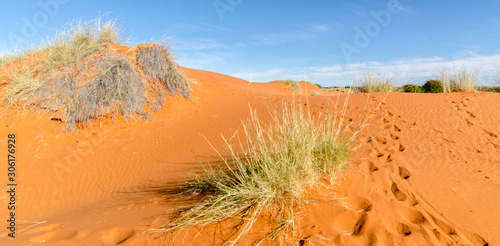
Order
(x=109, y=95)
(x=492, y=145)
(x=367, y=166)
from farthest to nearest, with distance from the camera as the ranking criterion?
1. (x=109, y=95)
2. (x=492, y=145)
3. (x=367, y=166)

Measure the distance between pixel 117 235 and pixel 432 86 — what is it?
47.6 feet

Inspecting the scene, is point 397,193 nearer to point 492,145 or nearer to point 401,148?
point 401,148

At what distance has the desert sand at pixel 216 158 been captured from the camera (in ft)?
9.60

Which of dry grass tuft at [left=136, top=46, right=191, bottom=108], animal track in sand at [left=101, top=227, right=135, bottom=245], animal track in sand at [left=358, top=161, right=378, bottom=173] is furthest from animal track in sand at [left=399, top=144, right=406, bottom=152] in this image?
dry grass tuft at [left=136, top=46, right=191, bottom=108]

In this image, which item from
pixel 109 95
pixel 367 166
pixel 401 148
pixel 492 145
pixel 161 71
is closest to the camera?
pixel 367 166

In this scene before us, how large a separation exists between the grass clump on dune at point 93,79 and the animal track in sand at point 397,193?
684cm

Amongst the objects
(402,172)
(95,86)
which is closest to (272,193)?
(402,172)

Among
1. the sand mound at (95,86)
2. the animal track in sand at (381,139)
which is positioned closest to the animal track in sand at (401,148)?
the animal track in sand at (381,139)

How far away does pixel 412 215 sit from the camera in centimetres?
312

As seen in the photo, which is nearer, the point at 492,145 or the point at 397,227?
the point at 397,227

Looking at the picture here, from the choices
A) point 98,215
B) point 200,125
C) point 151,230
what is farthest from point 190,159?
point 151,230

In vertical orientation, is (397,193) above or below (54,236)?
above

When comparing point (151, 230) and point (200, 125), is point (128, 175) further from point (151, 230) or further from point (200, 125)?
point (151, 230)

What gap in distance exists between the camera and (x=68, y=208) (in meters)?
4.97
